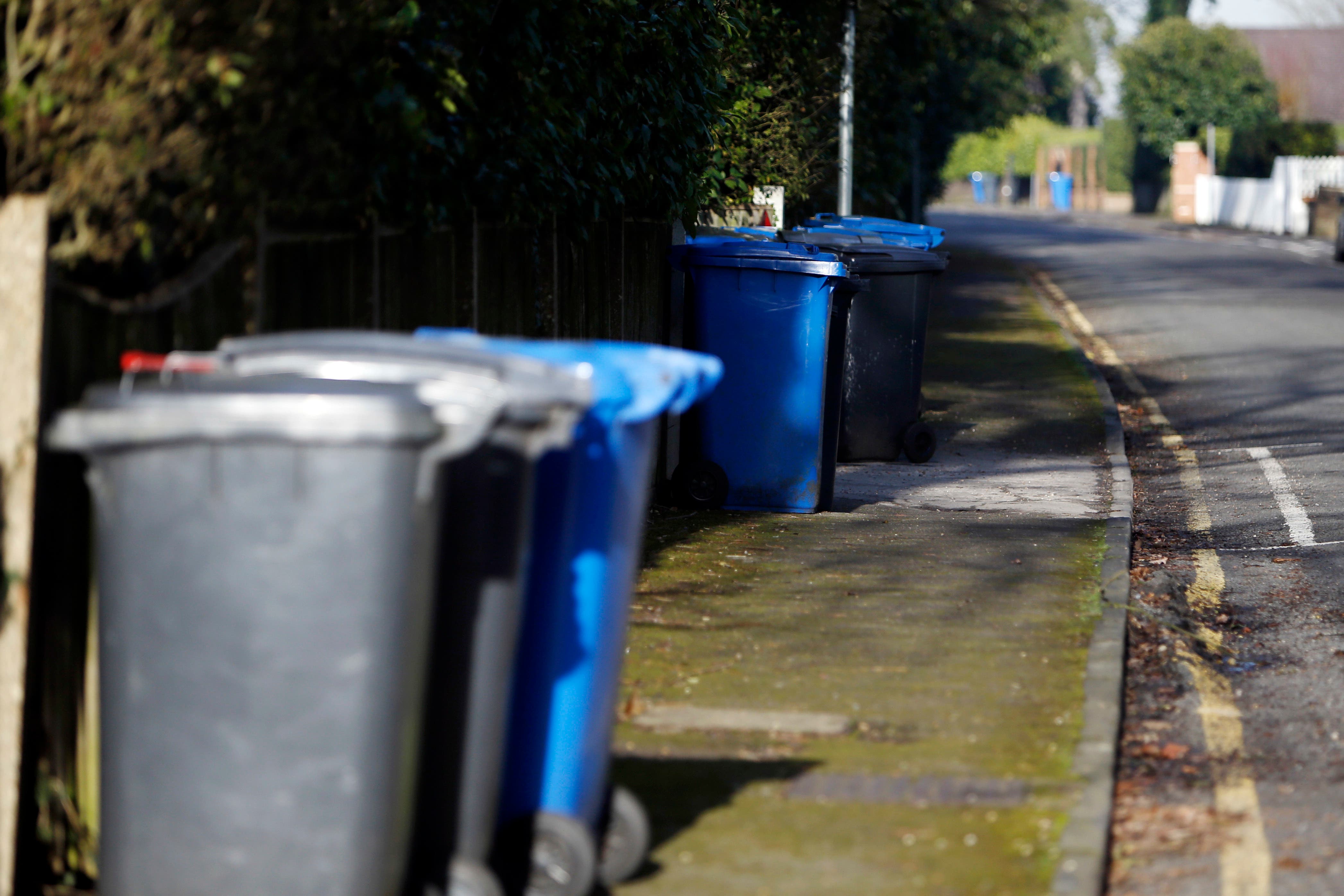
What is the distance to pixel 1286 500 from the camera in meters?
9.07

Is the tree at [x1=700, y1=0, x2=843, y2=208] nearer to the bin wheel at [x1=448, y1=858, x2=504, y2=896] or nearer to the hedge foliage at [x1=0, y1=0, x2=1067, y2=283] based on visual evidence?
the hedge foliage at [x1=0, y1=0, x2=1067, y2=283]

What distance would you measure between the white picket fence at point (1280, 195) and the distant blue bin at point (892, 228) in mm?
32923

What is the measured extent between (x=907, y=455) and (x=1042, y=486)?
983 mm

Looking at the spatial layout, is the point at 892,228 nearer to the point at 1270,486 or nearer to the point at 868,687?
the point at 1270,486

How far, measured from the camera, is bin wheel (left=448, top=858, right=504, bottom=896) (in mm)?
3424

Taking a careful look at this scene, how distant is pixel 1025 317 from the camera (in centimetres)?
1942

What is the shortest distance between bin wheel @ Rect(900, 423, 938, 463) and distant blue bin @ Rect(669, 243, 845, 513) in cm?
175

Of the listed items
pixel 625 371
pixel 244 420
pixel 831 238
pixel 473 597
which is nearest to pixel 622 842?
pixel 473 597

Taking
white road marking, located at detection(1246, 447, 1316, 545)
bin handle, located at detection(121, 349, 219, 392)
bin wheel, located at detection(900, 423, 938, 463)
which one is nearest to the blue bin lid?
bin handle, located at detection(121, 349, 219, 392)

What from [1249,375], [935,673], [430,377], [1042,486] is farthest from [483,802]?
[1249,375]

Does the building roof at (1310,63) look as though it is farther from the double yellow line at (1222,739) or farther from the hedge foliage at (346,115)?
the hedge foliage at (346,115)

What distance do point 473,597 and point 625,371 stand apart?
2.15 feet

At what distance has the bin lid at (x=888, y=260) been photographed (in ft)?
31.7

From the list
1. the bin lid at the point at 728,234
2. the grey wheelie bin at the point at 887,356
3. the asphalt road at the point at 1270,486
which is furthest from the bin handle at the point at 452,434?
the grey wheelie bin at the point at 887,356
